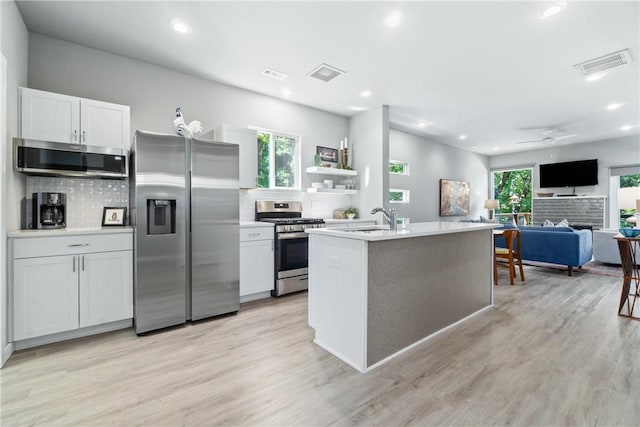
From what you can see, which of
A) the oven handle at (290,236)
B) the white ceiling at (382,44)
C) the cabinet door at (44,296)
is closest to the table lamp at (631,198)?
the white ceiling at (382,44)

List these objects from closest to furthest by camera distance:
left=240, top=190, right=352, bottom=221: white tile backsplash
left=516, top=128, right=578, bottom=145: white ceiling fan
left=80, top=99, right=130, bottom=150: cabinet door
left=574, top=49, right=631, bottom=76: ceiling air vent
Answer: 1. left=80, top=99, right=130, bottom=150: cabinet door
2. left=574, top=49, right=631, bottom=76: ceiling air vent
3. left=240, top=190, right=352, bottom=221: white tile backsplash
4. left=516, top=128, right=578, bottom=145: white ceiling fan

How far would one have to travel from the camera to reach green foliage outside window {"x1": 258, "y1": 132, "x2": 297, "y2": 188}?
444 centimetres

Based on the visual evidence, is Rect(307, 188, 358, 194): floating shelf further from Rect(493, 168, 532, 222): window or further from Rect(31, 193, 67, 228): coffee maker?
Rect(493, 168, 532, 222): window

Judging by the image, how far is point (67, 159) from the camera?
8.73ft

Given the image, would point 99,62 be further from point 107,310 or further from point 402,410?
point 402,410

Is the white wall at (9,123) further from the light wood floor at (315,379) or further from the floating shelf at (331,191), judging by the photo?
the floating shelf at (331,191)

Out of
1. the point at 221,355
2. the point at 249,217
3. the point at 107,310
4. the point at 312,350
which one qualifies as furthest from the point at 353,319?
the point at 249,217

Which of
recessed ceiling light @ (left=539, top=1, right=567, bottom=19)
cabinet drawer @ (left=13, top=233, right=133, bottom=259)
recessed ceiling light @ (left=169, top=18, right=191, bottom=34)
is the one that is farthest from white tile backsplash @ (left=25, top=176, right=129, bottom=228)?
recessed ceiling light @ (left=539, top=1, right=567, bottom=19)

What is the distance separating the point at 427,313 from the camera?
8.30ft

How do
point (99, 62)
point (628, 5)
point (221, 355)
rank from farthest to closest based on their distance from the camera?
point (99, 62) → point (628, 5) → point (221, 355)

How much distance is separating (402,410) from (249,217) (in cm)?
321

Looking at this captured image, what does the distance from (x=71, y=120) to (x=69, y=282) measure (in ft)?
4.96

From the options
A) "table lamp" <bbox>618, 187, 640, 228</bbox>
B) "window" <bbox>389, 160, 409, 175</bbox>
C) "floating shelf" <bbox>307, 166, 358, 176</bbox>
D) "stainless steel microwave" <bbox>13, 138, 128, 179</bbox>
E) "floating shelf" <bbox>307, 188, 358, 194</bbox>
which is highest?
"window" <bbox>389, 160, 409, 175</bbox>

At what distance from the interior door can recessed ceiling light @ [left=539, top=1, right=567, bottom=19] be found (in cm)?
320
